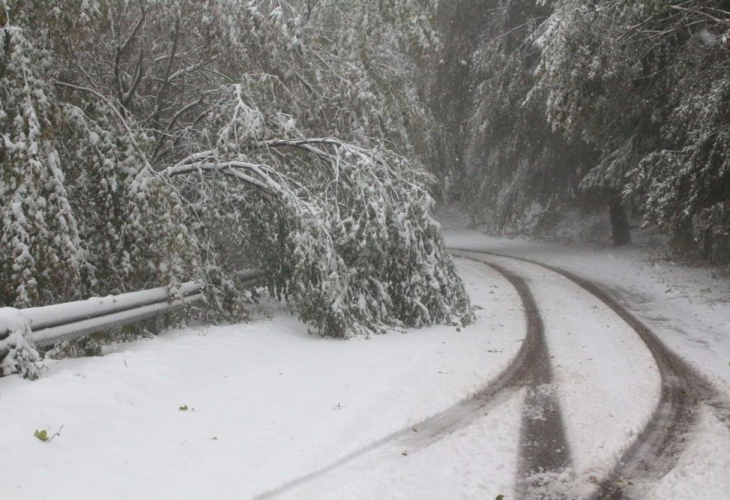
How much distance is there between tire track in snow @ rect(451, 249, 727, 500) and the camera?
167 inches

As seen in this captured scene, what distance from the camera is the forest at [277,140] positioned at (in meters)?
6.31

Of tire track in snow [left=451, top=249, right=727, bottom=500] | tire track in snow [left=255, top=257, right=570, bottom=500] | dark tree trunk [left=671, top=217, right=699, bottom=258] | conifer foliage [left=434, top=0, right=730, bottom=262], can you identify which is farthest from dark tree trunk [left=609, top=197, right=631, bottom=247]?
tire track in snow [left=255, top=257, right=570, bottom=500]

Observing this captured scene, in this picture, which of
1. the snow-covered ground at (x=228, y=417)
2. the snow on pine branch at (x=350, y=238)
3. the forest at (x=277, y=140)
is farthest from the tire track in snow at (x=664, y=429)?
the forest at (x=277, y=140)

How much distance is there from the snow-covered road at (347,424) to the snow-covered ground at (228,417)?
0.6 inches

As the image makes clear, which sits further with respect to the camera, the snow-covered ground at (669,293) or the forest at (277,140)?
the snow-covered ground at (669,293)

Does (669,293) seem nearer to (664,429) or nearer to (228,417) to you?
(664,429)

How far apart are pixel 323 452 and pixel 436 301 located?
210 inches

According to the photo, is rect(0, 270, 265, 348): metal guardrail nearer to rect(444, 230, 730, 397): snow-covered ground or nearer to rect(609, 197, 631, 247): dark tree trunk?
rect(444, 230, 730, 397): snow-covered ground

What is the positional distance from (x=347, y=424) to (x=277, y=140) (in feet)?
17.4

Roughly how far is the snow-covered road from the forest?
1236 millimetres

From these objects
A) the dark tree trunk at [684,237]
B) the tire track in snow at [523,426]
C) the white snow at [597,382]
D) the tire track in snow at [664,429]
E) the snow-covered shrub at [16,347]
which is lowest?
the tire track in snow at [523,426]

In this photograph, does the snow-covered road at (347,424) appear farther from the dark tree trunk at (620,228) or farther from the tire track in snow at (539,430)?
the dark tree trunk at (620,228)

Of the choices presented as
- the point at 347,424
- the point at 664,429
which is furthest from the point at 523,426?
the point at 347,424

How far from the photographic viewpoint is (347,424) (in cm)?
542
